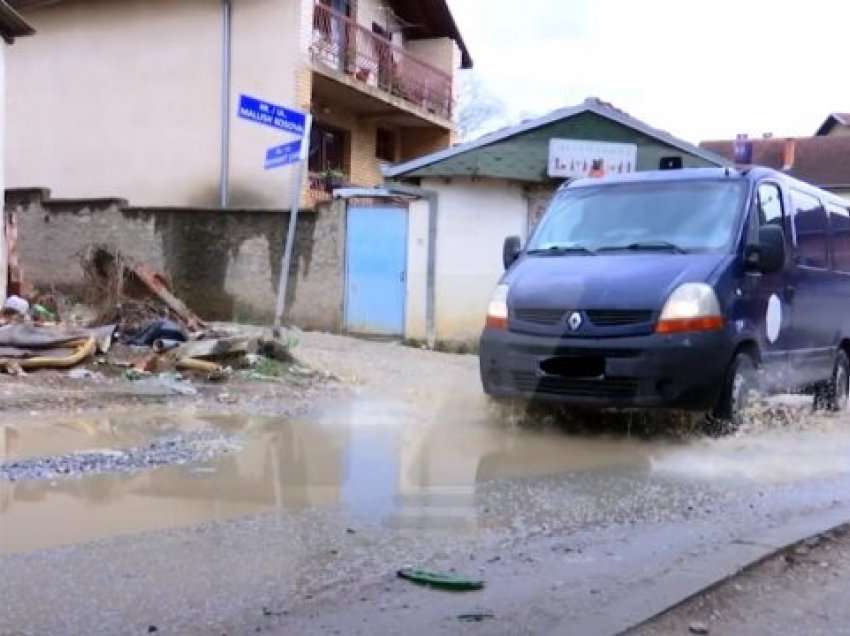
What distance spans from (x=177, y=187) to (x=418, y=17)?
8.83 metres

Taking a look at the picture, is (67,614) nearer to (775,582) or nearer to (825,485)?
(775,582)

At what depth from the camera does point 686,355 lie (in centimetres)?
677

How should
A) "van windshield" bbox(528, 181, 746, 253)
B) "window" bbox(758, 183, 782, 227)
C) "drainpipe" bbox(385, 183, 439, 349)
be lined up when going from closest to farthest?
"van windshield" bbox(528, 181, 746, 253)
"window" bbox(758, 183, 782, 227)
"drainpipe" bbox(385, 183, 439, 349)

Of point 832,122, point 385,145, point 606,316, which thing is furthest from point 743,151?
point 606,316

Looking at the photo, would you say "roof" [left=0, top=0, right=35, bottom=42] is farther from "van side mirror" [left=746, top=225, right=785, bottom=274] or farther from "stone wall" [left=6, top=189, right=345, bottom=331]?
"van side mirror" [left=746, top=225, right=785, bottom=274]

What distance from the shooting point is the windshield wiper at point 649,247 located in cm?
732

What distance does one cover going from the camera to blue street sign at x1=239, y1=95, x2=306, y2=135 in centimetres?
1101

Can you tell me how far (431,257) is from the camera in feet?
49.2

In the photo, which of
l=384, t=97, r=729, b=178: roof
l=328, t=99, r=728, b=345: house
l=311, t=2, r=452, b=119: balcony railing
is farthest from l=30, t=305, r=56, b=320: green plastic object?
l=311, t=2, r=452, b=119: balcony railing

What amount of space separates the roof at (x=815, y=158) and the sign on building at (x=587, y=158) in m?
27.0

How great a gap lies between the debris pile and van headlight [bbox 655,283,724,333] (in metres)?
4.31

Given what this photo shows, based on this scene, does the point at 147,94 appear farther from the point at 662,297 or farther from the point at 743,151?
the point at 743,151

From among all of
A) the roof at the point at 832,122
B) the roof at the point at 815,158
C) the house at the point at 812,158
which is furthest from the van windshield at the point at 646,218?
the roof at the point at 832,122

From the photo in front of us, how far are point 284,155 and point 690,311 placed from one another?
6000 mm
